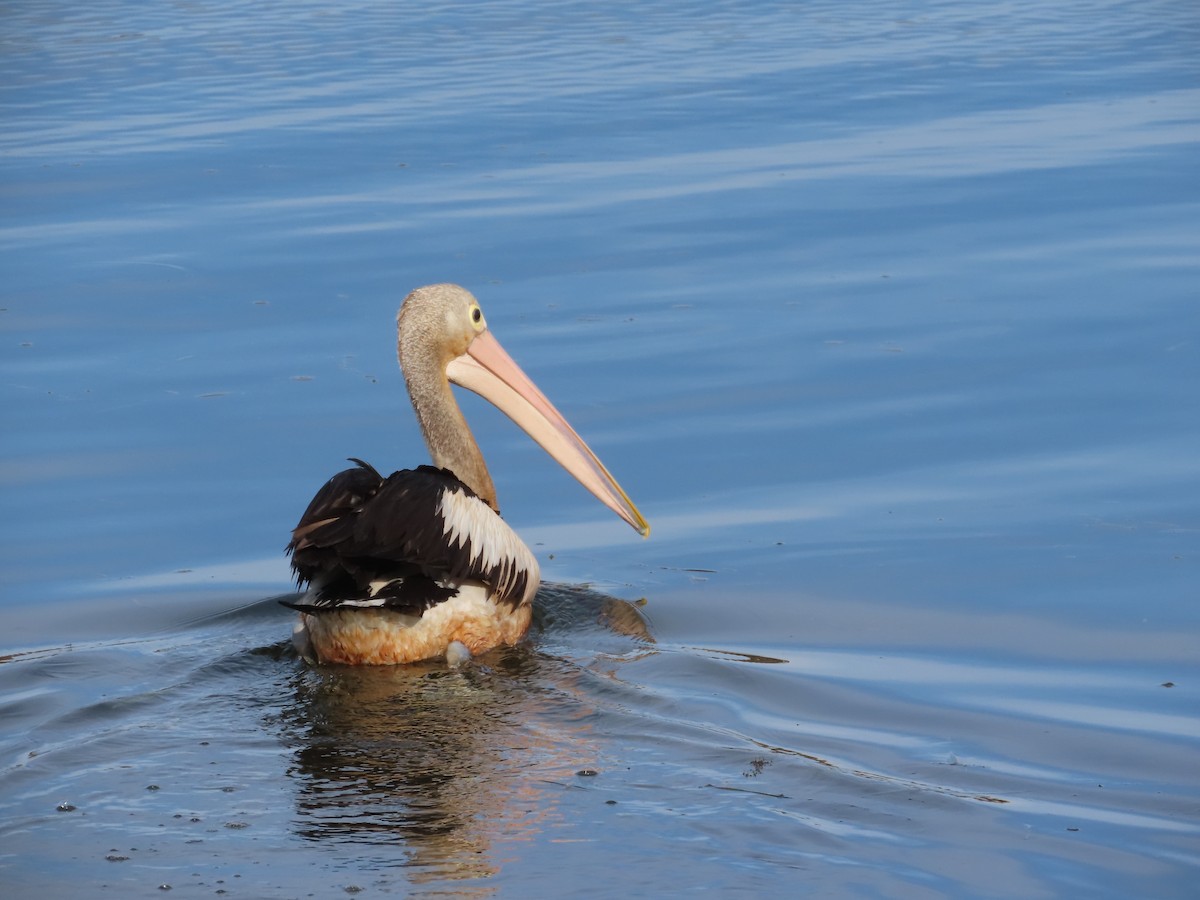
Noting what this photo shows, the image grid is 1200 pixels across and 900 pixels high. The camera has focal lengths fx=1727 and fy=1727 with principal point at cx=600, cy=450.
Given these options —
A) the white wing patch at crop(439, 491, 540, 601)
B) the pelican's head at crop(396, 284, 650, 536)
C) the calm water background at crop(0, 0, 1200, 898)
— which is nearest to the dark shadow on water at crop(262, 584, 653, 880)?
the calm water background at crop(0, 0, 1200, 898)

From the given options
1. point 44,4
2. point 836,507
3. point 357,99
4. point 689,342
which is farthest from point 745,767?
point 44,4

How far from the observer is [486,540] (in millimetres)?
4953

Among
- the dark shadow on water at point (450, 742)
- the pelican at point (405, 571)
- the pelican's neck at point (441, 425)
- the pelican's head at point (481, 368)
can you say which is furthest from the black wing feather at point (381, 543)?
the pelican's head at point (481, 368)

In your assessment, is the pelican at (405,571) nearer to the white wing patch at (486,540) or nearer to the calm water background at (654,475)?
the white wing patch at (486,540)

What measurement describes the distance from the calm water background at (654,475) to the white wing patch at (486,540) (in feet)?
0.79

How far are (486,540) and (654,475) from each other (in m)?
1.47

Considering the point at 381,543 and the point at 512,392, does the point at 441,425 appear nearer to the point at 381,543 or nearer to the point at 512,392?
the point at 512,392

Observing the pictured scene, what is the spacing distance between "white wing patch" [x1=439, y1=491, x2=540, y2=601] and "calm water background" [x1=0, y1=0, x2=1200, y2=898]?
0.79ft

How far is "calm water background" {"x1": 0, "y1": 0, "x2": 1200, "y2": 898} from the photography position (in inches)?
145

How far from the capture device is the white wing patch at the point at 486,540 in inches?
191

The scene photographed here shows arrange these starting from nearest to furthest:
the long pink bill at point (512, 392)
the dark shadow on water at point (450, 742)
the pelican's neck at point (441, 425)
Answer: the dark shadow on water at point (450, 742) < the pelican's neck at point (441, 425) < the long pink bill at point (512, 392)

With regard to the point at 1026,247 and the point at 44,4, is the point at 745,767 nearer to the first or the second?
the point at 1026,247

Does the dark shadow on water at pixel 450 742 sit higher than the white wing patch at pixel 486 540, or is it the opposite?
the white wing patch at pixel 486 540

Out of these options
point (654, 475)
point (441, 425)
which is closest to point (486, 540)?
point (441, 425)
